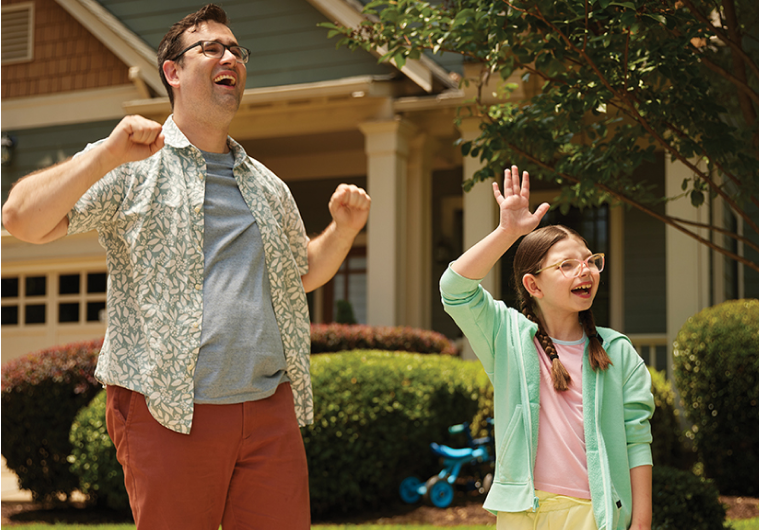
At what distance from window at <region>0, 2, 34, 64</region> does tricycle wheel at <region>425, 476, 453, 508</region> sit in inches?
320

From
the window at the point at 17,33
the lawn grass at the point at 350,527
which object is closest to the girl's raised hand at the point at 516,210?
the lawn grass at the point at 350,527

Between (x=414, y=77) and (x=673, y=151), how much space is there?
5.33 metres

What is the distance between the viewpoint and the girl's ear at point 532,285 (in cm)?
266

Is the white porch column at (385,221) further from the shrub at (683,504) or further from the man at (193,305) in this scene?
the man at (193,305)

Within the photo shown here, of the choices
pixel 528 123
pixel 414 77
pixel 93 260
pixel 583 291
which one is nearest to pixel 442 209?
pixel 414 77

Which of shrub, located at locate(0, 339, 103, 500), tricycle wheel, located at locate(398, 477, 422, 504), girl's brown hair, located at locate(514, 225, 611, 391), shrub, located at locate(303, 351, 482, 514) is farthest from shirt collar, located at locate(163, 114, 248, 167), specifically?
shrub, located at locate(0, 339, 103, 500)

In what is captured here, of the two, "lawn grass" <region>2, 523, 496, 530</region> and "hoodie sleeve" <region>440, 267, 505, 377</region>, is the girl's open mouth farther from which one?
"lawn grass" <region>2, 523, 496, 530</region>

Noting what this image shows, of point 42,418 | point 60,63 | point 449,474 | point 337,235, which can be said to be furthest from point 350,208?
point 60,63

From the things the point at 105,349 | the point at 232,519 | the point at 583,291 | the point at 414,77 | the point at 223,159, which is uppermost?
the point at 414,77

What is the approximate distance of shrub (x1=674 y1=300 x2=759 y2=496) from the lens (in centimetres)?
652

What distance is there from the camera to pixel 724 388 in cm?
661

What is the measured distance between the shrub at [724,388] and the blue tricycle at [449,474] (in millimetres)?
1778

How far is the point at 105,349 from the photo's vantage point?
2273mm

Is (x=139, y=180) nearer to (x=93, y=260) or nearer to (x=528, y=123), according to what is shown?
(x=528, y=123)
